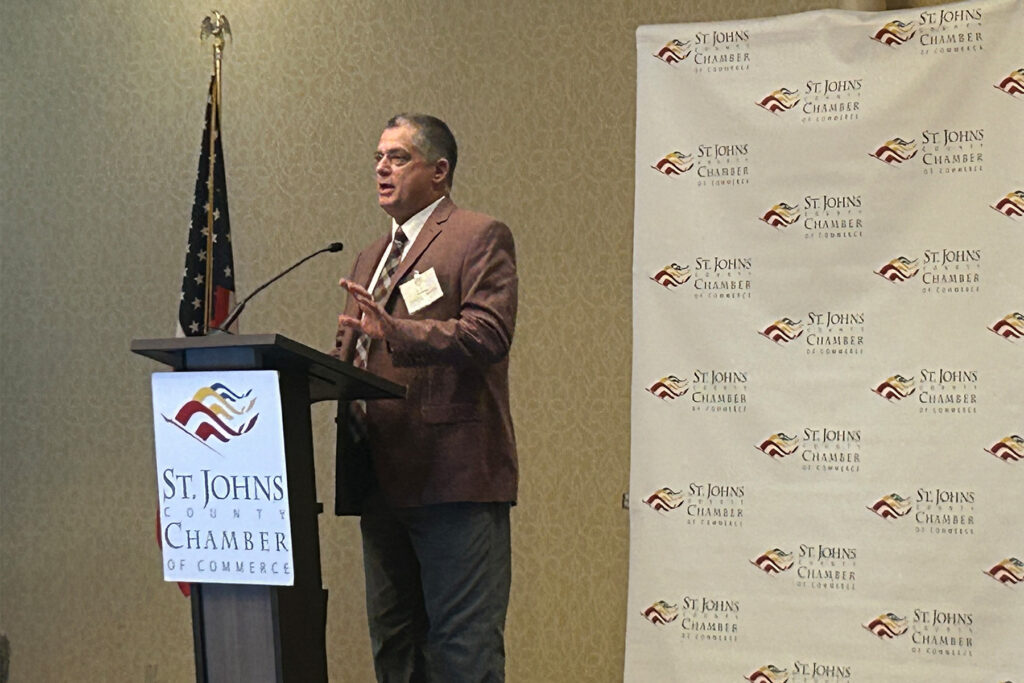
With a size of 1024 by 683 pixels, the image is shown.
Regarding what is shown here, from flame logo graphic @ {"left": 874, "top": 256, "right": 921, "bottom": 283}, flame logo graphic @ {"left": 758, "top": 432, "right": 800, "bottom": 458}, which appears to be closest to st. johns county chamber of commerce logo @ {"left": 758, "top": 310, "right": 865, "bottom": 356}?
flame logo graphic @ {"left": 874, "top": 256, "right": 921, "bottom": 283}

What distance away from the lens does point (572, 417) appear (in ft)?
11.4

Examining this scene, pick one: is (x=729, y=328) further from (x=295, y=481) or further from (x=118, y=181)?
(x=118, y=181)

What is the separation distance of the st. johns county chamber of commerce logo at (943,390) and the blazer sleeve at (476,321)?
1103 millimetres

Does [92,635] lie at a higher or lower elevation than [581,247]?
lower

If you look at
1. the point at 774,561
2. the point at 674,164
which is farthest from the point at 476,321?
the point at 774,561

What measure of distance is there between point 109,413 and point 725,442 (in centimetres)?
204

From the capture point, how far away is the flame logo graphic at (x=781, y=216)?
3117mm

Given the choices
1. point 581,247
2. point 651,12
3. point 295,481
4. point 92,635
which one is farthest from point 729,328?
point 92,635

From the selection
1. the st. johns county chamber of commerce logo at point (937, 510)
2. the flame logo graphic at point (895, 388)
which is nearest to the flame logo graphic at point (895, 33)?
the flame logo graphic at point (895, 388)

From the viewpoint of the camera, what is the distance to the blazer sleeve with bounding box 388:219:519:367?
2342 mm

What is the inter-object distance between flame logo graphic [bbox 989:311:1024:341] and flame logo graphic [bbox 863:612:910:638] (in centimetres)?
74

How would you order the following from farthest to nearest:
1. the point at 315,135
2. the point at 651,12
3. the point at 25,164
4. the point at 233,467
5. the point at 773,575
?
the point at 25,164, the point at 315,135, the point at 651,12, the point at 773,575, the point at 233,467

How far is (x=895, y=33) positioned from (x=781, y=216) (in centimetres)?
53

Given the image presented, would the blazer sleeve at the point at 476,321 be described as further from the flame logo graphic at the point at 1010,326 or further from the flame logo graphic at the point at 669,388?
the flame logo graphic at the point at 1010,326
